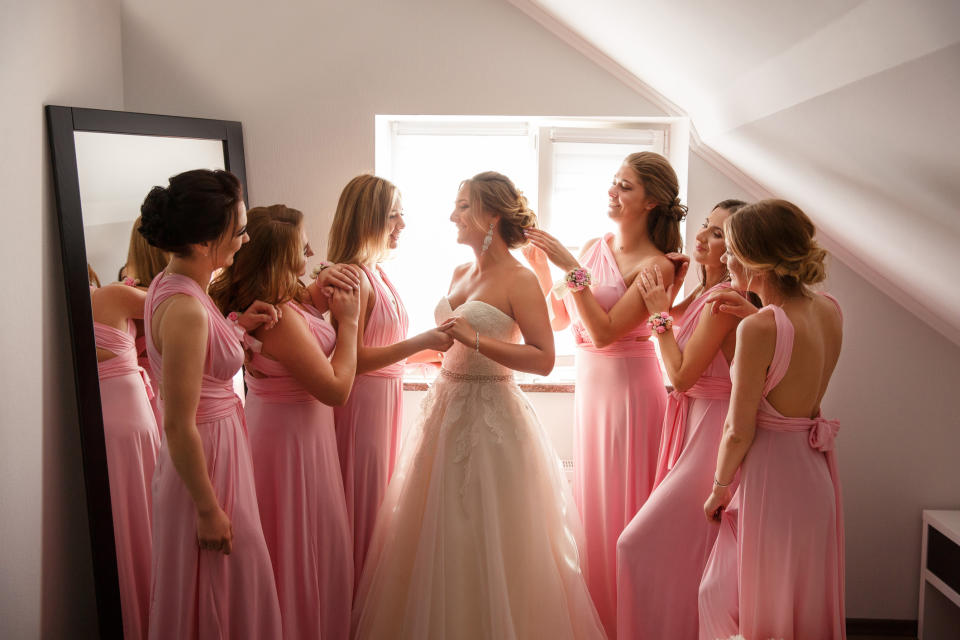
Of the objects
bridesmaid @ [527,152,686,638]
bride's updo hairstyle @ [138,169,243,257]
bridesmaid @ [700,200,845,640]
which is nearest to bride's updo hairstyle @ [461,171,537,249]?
bridesmaid @ [527,152,686,638]

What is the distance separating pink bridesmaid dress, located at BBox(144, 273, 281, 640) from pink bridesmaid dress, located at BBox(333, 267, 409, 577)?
0.63m

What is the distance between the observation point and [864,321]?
11.0 feet

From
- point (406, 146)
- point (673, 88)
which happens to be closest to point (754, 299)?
point (673, 88)

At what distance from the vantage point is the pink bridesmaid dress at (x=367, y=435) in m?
2.67

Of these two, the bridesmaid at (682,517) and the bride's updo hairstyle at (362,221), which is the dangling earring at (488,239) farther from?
the bridesmaid at (682,517)

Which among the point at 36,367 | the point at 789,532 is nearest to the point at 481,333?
the point at 789,532

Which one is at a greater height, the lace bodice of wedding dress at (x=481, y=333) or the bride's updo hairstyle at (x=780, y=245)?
the bride's updo hairstyle at (x=780, y=245)

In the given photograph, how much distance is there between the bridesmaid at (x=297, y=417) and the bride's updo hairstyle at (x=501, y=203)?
0.59 metres

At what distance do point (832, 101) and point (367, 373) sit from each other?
1708 mm

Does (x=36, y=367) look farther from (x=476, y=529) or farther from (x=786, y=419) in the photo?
(x=786, y=419)

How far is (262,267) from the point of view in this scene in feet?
7.47

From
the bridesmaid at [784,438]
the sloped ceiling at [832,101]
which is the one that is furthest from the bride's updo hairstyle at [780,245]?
the sloped ceiling at [832,101]

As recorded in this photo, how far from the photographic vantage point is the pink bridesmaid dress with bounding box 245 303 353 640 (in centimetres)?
237

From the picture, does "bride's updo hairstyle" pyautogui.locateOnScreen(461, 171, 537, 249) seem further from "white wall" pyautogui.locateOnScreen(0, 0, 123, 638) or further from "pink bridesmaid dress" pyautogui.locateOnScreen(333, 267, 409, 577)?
"white wall" pyautogui.locateOnScreen(0, 0, 123, 638)
